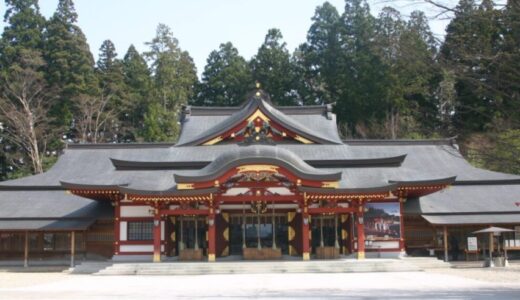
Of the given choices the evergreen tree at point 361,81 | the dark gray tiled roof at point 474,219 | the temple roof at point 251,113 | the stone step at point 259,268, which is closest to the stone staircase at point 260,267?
the stone step at point 259,268

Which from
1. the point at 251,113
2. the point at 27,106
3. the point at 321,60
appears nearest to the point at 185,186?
the point at 251,113

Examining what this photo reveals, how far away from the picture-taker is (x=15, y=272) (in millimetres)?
25359

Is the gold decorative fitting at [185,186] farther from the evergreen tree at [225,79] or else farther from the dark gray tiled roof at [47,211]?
the evergreen tree at [225,79]

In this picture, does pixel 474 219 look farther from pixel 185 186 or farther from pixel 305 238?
pixel 185 186

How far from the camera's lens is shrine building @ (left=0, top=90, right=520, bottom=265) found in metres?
24.8

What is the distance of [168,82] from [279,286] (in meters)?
42.6

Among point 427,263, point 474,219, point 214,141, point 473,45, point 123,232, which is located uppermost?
point 214,141

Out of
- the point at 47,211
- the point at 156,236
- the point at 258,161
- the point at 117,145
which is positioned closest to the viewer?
the point at 258,161

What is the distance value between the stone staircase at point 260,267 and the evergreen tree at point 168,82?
30.3 meters

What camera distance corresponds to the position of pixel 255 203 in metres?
26.4

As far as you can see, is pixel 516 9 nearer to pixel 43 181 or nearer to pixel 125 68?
pixel 43 181

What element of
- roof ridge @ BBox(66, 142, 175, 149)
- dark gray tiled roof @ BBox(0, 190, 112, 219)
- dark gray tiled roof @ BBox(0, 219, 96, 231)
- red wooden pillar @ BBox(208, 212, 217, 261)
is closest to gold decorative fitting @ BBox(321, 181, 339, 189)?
red wooden pillar @ BBox(208, 212, 217, 261)

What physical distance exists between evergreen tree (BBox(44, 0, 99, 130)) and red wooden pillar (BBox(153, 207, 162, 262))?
30426 mm

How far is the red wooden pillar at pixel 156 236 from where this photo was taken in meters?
25.2
